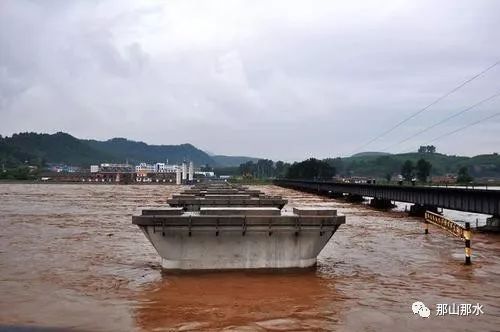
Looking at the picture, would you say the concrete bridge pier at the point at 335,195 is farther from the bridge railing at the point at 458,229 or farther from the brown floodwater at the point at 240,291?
the brown floodwater at the point at 240,291

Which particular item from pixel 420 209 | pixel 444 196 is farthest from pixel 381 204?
A: pixel 444 196

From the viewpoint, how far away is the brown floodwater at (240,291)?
38.1ft

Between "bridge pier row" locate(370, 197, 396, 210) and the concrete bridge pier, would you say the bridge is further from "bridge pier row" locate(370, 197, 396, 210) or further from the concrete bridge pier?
the concrete bridge pier

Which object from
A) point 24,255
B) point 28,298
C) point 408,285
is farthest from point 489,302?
point 24,255

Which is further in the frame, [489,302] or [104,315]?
[489,302]

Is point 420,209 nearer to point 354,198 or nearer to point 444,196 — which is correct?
point 444,196

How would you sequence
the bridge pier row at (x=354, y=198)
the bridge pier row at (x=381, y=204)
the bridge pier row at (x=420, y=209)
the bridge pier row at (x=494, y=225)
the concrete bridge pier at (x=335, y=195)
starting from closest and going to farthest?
the bridge pier row at (x=494, y=225)
the bridge pier row at (x=420, y=209)
the bridge pier row at (x=381, y=204)
the bridge pier row at (x=354, y=198)
the concrete bridge pier at (x=335, y=195)

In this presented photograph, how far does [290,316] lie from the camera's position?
12008 mm

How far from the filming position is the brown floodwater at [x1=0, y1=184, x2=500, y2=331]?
1160 centimetres

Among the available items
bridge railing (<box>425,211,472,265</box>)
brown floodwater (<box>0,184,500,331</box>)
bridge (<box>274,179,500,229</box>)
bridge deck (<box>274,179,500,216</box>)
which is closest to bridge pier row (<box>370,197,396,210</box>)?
bridge (<box>274,179,500,229</box>)

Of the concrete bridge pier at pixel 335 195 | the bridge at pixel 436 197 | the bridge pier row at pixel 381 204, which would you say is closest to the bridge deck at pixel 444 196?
the bridge at pixel 436 197

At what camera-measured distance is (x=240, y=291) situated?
1438cm

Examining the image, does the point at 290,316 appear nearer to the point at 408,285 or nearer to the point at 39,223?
the point at 408,285

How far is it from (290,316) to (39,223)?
95.4 ft
